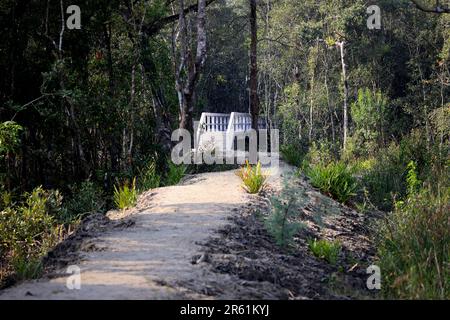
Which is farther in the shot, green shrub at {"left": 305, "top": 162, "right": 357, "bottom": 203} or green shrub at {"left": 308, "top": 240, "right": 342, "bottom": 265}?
green shrub at {"left": 305, "top": 162, "right": 357, "bottom": 203}

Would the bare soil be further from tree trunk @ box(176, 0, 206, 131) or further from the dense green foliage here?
tree trunk @ box(176, 0, 206, 131)

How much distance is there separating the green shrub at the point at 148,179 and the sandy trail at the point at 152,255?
1.75 meters

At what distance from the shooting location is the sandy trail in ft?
16.6

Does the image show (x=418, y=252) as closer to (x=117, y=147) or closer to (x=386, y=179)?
(x=386, y=179)

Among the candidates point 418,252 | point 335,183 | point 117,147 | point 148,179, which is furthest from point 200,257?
point 117,147

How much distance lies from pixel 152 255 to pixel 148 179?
6.95 metres

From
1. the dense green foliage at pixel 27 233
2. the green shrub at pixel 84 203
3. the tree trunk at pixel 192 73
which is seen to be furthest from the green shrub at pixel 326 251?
the tree trunk at pixel 192 73

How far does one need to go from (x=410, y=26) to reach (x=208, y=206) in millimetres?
29448

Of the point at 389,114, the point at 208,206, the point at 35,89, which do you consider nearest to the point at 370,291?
the point at 208,206

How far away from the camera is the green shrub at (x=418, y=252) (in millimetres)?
5734

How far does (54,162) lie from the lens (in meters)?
14.4

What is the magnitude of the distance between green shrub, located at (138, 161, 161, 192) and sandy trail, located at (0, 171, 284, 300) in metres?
1.75

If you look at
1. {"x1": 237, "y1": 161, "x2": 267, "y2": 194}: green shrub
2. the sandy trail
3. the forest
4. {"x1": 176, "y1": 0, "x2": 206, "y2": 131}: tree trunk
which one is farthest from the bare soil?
{"x1": 176, "y1": 0, "x2": 206, "y2": 131}: tree trunk

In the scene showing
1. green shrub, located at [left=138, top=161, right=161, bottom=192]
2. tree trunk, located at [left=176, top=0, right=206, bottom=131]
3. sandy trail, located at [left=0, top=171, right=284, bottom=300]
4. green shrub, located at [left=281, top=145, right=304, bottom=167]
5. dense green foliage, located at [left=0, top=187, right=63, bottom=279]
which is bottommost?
dense green foliage, located at [left=0, top=187, right=63, bottom=279]
